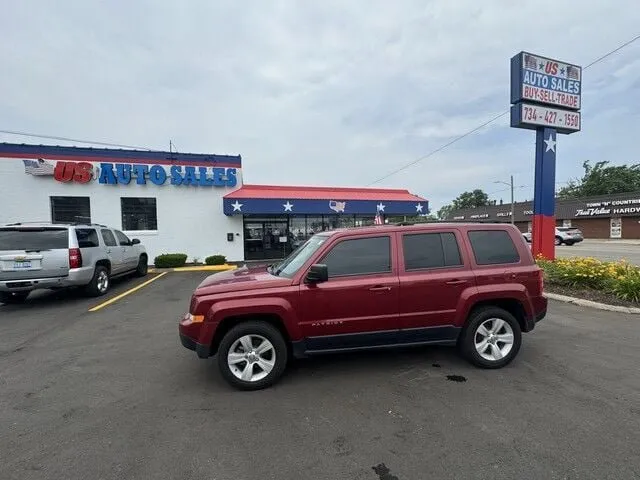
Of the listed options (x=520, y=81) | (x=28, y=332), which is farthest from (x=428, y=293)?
(x=520, y=81)

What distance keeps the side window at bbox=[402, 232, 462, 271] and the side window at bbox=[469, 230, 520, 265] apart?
0.93 feet

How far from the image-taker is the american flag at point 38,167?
16125 millimetres

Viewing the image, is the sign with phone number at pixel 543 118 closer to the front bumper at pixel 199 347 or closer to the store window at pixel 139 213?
the front bumper at pixel 199 347

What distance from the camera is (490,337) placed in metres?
4.41

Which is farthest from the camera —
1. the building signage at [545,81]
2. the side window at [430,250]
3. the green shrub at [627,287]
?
the building signage at [545,81]

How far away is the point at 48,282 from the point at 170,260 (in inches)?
330

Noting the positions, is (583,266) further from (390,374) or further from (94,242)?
(94,242)

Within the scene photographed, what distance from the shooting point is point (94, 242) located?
30.7ft

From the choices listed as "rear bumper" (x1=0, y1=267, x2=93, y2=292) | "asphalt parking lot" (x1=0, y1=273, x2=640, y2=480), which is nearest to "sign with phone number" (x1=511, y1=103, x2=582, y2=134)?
"asphalt parking lot" (x1=0, y1=273, x2=640, y2=480)

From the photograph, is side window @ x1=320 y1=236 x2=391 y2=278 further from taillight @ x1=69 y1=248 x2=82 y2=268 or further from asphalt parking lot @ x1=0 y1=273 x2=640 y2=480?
taillight @ x1=69 y1=248 x2=82 y2=268

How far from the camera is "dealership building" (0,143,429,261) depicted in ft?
53.8

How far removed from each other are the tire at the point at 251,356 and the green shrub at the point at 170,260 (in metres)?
13.7

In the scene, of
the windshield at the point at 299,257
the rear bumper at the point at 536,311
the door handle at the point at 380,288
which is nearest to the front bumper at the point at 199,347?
the windshield at the point at 299,257

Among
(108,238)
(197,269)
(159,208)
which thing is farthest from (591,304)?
(159,208)
